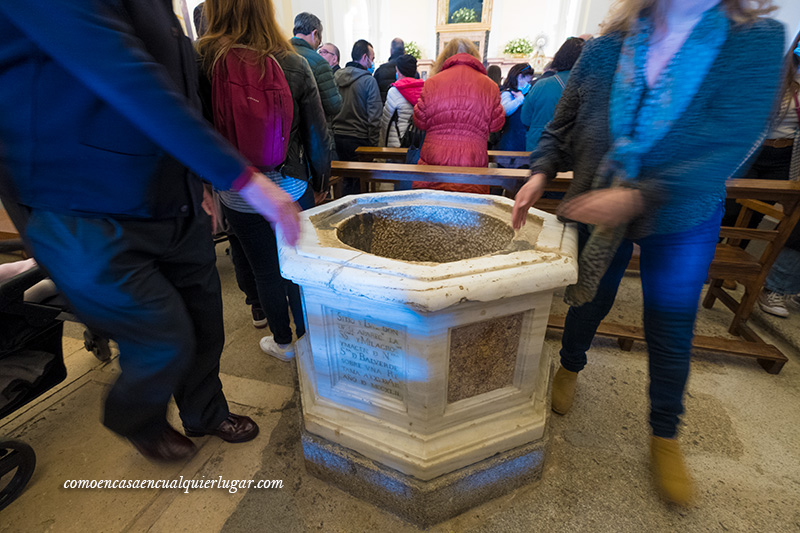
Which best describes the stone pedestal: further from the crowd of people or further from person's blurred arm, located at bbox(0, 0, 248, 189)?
person's blurred arm, located at bbox(0, 0, 248, 189)

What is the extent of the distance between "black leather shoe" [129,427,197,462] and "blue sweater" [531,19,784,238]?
167cm

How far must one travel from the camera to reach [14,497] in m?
1.30

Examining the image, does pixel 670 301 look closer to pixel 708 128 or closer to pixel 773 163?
pixel 708 128

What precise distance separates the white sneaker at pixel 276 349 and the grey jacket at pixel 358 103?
2.50 meters

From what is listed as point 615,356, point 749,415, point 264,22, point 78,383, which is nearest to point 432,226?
point 264,22

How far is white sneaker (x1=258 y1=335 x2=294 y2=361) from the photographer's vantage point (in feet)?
6.77

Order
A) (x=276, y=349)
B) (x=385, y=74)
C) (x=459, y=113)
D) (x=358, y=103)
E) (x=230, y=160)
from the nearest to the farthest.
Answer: (x=230, y=160)
(x=276, y=349)
(x=459, y=113)
(x=358, y=103)
(x=385, y=74)

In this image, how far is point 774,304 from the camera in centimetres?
252

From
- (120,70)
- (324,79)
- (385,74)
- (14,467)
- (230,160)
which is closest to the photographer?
(120,70)

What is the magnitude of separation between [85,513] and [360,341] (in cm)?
116

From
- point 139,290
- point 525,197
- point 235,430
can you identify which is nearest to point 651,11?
point 525,197

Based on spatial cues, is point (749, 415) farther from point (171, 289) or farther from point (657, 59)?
point (171, 289)

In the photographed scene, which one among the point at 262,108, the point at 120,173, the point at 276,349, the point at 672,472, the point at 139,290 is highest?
the point at 262,108

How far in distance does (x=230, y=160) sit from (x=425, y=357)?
732mm
